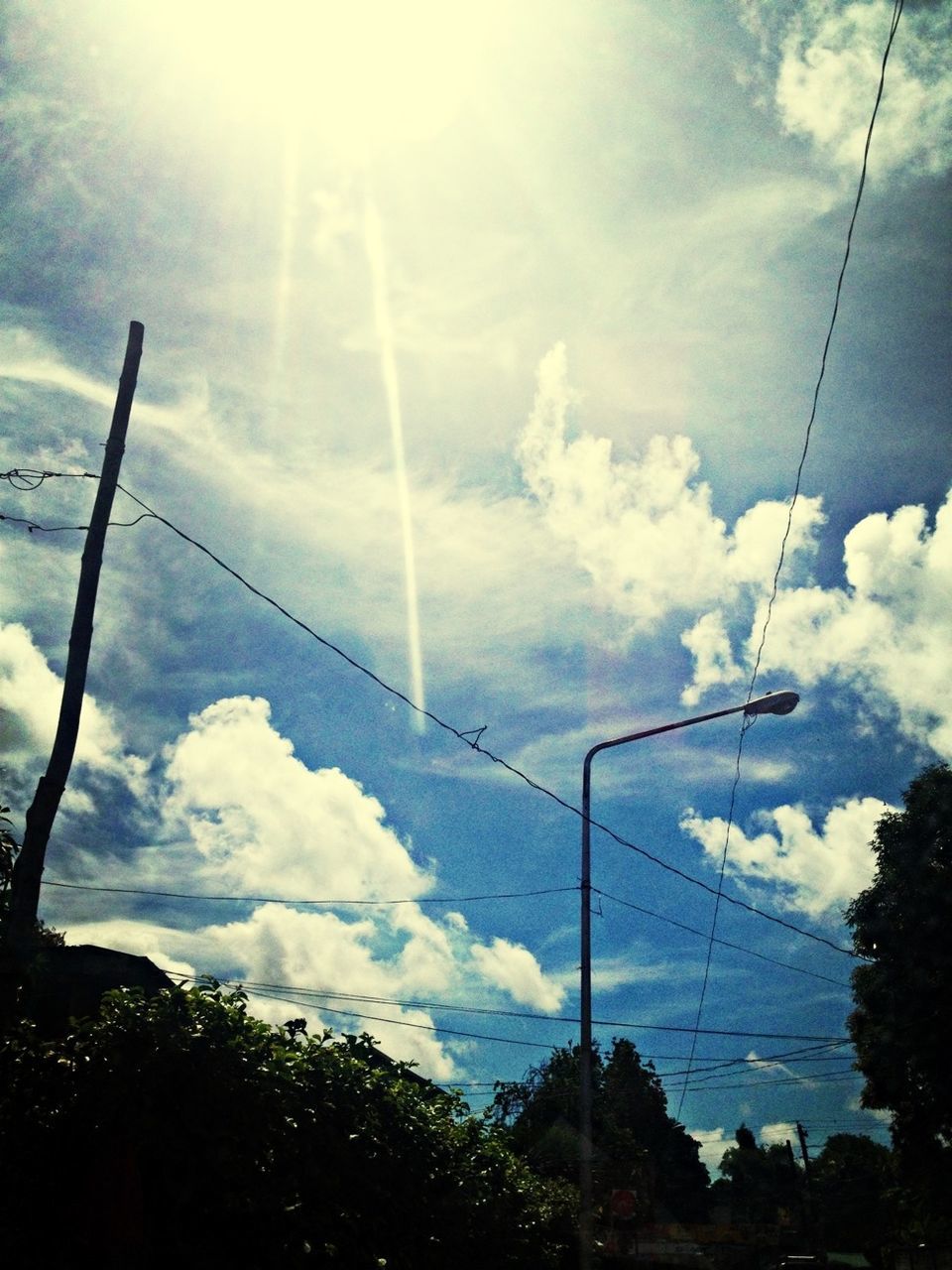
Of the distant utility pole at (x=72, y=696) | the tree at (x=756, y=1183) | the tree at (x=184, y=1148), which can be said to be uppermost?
the distant utility pole at (x=72, y=696)

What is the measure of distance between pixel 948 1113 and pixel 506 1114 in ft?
152

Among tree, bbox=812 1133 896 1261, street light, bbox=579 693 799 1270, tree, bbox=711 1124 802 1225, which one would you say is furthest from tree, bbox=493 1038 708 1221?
street light, bbox=579 693 799 1270

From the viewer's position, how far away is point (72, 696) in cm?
816

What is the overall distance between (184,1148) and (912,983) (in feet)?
93.4

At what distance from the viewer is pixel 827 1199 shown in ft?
327

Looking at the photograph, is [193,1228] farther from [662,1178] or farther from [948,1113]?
[662,1178]

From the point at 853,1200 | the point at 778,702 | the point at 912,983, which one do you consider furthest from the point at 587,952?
the point at 853,1200

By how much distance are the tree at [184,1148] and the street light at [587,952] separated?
4726 millimetres

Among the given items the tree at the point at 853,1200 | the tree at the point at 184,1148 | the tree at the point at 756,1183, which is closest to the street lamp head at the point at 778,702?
the tree at the point at 184,1148

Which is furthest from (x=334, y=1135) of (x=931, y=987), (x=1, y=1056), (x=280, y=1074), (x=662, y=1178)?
(x=662, y=1178)

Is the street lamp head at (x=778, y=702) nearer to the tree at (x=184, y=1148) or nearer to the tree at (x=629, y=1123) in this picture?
the tree at (x=184, y=1148)

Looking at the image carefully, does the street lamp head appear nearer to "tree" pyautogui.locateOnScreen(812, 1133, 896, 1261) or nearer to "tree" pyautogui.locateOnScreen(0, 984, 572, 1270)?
"tree" pyautogui.locateOnScreen(0, 984, 572, 1270)

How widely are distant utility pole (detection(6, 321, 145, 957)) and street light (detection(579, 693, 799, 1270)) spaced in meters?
8.43

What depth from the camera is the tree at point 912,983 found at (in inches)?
1096
